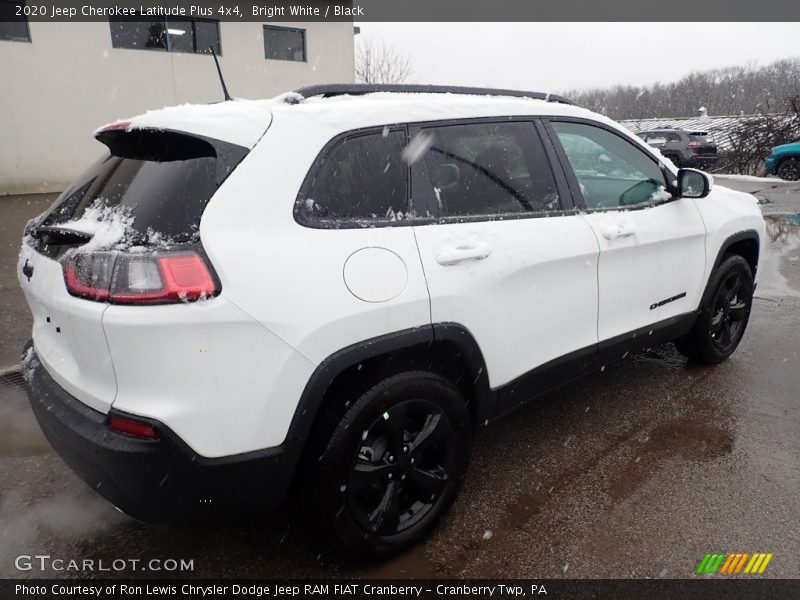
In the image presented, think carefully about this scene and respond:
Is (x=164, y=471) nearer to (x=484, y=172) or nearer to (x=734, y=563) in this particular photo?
(x=484, y=172)

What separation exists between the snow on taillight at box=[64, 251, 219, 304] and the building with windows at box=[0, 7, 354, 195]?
13.2 meters

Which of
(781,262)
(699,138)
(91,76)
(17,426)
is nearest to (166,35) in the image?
(91,76)

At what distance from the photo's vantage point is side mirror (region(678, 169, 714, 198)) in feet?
10.8

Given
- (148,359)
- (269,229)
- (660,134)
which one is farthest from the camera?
(660,134)

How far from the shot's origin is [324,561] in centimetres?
229

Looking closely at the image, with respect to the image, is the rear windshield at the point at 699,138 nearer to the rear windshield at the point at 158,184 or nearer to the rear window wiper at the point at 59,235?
the rear windshield at the point at 158,184

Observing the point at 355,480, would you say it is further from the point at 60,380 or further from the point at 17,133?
the point at 17,133

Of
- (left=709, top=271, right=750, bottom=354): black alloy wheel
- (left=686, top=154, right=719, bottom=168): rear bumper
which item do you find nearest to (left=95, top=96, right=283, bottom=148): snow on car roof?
(left=709, top=271, right=750, bottom=354): black alloy wheel

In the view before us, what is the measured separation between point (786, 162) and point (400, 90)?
18989 mm

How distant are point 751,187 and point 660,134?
8266 millimetres

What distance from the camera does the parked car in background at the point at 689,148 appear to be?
22.1 meters

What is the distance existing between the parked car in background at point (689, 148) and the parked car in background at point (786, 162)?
14.8 ft

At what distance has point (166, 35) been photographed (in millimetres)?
13836

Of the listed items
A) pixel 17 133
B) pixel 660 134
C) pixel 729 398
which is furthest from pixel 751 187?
pixel 17 133
